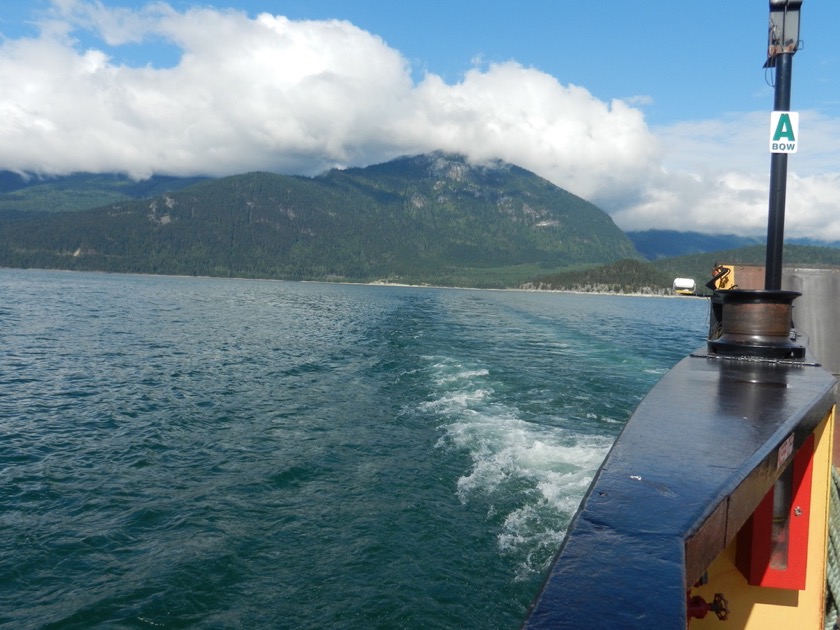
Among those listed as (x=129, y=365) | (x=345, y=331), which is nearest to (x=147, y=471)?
(x=129, y=365)

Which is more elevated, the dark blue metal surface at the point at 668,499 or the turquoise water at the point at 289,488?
the dark blue metal surface at the point at 668,499

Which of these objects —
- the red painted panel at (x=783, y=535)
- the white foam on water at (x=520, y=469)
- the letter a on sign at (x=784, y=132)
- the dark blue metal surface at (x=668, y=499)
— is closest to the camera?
the dark blue metal surface at (x=668, y=499)

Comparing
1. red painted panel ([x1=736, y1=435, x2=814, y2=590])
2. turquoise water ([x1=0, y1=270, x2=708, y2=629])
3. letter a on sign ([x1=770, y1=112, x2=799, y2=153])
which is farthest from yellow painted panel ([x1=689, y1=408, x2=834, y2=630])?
letter a on sign ([x1=770, y1=112, x2=799, y2=153])

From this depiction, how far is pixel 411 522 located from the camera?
11.6 meters

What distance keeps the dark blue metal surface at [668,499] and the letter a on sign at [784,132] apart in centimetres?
426

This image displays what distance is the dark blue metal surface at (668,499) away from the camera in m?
2.19

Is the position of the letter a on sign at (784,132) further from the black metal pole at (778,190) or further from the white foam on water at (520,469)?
the white foam on water at (520,469)

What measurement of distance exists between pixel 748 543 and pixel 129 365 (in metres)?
28.9

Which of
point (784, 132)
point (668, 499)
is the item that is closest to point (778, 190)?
point (784, 132)

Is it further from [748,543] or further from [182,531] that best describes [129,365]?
[748,543]

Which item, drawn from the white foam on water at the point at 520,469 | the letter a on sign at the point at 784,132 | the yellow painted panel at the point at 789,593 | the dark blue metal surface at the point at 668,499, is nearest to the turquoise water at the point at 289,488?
the white foam on water at the point at 520,469

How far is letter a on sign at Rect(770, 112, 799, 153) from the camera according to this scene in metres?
8.95

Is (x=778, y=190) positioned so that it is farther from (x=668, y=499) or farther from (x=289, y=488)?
(x=289, y=488)

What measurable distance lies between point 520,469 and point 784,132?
862cm
